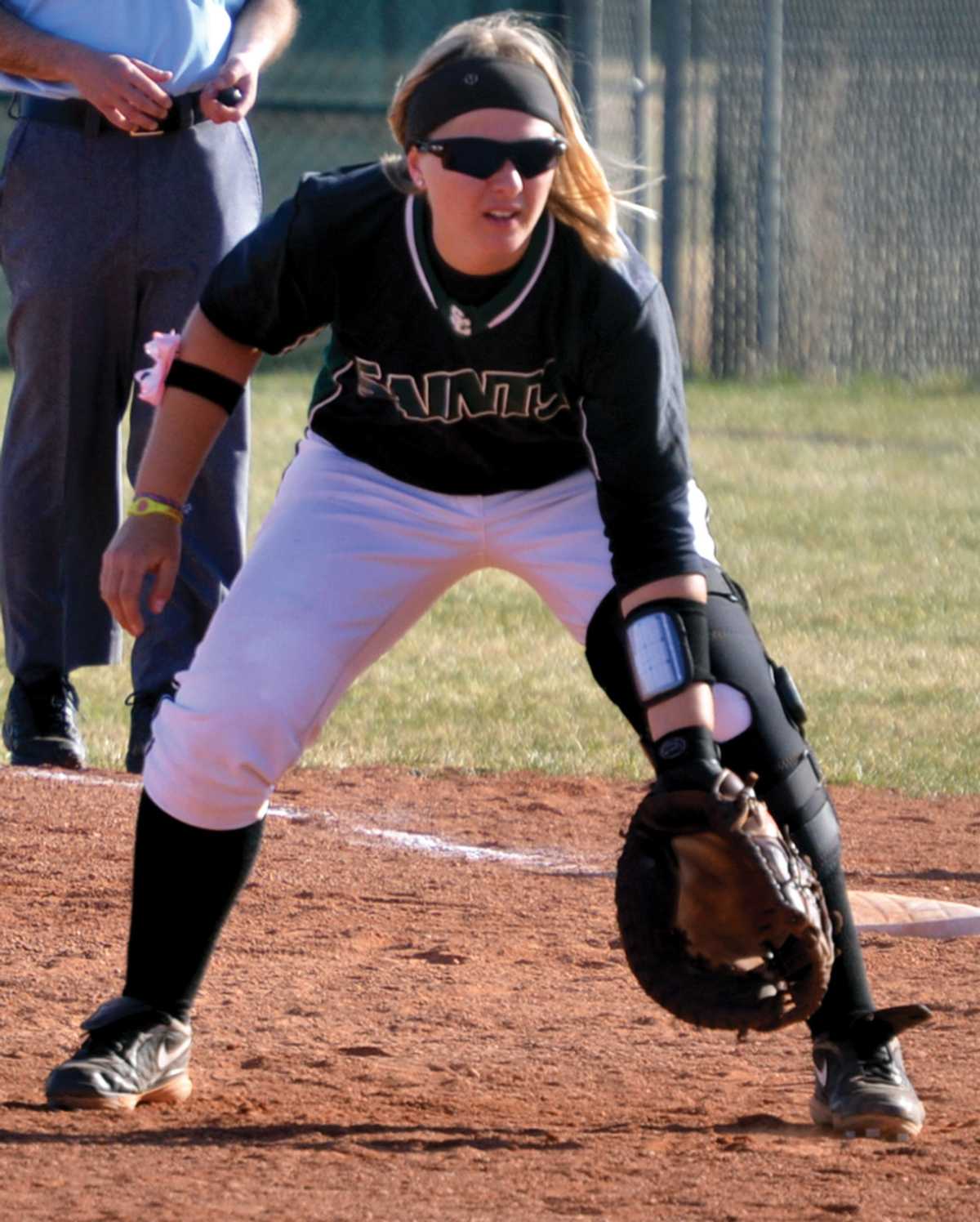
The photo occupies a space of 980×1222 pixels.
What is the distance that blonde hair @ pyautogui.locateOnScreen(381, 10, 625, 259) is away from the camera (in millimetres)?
3246

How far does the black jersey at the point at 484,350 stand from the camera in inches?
Answer: 126

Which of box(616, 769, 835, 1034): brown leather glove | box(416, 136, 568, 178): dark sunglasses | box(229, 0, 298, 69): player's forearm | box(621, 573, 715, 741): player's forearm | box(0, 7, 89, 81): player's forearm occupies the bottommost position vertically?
box(616, 769, 835, 1034): brown leather glove

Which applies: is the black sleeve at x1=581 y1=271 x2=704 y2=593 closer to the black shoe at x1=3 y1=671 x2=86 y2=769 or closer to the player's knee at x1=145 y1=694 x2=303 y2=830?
the player's knee at x1=145 y1=694 x2=303 y2=830

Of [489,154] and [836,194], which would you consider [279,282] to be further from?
[836,194]

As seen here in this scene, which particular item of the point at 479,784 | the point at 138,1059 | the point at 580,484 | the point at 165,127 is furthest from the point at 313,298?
the point at 479,784

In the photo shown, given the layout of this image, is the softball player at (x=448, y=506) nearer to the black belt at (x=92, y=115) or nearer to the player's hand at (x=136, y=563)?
the player's hand at (x=136, y=563)

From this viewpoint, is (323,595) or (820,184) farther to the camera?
(820,184)

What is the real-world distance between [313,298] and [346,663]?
558 mm

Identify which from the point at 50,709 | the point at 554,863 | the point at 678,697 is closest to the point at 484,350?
the point at 678,697

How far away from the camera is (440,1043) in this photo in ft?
12.1

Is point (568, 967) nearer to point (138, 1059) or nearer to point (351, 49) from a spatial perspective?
point (138, 1059)

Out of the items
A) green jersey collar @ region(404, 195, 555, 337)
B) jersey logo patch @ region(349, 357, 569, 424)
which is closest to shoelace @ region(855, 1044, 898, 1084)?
jersey logo patch @ region(349, 357, 569, 424)

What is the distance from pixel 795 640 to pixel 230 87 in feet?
10.3

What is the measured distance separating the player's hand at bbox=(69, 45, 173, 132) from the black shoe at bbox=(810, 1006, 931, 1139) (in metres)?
2.84
